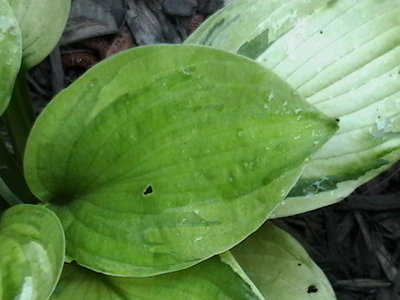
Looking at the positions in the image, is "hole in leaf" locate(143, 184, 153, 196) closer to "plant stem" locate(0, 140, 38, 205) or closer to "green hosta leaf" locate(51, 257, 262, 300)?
"green hosta leaf" locate(51, 257, 262, 300)

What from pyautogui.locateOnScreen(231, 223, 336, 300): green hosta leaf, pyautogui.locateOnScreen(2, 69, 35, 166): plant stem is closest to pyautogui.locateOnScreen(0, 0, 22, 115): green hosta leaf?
pyautogui.locateOnScreen(2, 69, 35, 166): plant stem

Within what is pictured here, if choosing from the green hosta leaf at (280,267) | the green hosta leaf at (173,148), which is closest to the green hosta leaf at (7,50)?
the green hosta leaf at (173,148)

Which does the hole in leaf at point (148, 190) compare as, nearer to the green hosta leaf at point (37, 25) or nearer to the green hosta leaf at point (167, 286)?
the green hosta leaf at point (167, 286)

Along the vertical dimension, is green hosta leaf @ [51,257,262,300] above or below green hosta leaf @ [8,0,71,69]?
below

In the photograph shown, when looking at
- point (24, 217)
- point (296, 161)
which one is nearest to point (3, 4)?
point (24, 217)

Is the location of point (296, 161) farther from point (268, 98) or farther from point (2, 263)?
point (2, 263)

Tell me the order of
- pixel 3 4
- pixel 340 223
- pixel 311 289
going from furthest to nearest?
pixel 340 223
pixel 311 289
pixel 3 4
